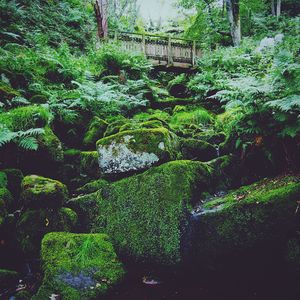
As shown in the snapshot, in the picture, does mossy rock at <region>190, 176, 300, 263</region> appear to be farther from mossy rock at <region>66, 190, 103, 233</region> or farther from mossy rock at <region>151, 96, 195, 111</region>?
mossy rock at <region>151, 96, 195, 111</region>

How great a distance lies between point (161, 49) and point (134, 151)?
10.5 meters

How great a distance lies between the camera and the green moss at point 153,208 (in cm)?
387

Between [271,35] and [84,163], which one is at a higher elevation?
[271,35]

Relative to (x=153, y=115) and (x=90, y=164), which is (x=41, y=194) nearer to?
(x=90, y=164)

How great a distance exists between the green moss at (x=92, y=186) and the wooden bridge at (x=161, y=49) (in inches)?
379

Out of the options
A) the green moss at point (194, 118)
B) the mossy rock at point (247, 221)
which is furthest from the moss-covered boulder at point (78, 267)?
the green moss at point (194, 118)

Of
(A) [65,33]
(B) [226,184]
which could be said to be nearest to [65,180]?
(B) [226,184]

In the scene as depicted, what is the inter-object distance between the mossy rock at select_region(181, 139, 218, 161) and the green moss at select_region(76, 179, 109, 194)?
5.49 ft

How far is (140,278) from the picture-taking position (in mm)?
3711

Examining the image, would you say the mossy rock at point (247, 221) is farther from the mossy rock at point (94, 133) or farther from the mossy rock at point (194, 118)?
the mossy rock at point (194, 118)

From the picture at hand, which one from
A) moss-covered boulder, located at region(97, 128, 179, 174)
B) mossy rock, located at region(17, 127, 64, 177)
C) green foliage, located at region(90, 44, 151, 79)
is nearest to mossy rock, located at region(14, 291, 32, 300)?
moss-covered boulder, located at region(97, 128, 179, 174)

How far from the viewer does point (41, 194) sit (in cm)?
416

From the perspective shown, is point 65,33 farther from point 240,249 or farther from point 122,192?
point 240,249

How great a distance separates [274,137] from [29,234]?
3865mm
